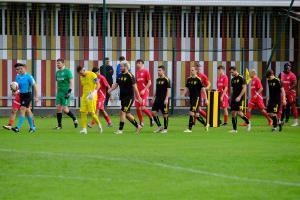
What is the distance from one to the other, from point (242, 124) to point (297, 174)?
15.1 metres

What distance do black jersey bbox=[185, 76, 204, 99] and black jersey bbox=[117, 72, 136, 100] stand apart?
190 centimetres

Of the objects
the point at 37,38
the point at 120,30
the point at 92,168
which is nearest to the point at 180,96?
the point at 120,30

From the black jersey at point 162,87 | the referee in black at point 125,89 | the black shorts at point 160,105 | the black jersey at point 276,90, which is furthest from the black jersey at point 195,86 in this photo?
the black jersey at point 276,90

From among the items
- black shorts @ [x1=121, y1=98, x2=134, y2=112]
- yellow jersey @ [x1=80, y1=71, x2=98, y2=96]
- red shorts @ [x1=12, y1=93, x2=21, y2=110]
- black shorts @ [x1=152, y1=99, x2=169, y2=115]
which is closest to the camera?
black shorts @ [x1=121, y1=98, x2=134, y2=112]

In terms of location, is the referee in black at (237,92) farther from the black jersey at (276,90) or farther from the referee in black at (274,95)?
the black jersey at (276,90)

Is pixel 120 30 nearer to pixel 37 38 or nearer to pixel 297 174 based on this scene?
pixel 37 38

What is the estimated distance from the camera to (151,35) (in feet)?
120

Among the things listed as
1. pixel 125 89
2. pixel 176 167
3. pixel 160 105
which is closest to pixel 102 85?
pixel 160 105

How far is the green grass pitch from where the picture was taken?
490 inches

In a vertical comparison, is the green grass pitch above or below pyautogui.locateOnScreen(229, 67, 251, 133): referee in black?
below

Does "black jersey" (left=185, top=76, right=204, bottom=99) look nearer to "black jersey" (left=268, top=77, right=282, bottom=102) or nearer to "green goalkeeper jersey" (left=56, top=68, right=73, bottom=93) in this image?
"black jersey" (left=268, top=77, right=282, bottom=102)

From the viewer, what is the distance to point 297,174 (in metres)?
14.5

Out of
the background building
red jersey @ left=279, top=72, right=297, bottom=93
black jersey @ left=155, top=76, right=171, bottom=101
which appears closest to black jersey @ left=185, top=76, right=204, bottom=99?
black jersey @ left=155, top=76, right=171, bottom=101

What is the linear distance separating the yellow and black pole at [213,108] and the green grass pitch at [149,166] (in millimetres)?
2524
